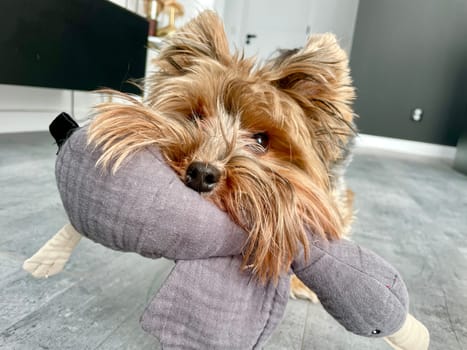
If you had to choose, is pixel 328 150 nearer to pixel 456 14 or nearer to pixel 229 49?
pixel 229 49

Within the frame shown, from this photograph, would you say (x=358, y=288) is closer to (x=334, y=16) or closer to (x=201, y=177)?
(x=201, y=177)

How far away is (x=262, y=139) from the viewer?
104 cm

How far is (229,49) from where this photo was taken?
121 cm

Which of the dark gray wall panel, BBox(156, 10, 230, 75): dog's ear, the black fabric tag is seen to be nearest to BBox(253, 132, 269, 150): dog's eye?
BBox(156, 10, 230, 75): dog's ear

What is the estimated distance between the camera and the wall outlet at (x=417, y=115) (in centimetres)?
638

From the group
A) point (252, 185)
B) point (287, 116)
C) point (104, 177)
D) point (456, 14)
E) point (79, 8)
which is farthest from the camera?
point (456, 14)

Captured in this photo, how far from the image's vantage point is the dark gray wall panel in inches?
240

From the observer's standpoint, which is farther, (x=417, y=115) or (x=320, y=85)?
(x=417, y=115)

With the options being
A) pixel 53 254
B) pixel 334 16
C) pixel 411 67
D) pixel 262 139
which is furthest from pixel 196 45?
Result: pixel 334 16

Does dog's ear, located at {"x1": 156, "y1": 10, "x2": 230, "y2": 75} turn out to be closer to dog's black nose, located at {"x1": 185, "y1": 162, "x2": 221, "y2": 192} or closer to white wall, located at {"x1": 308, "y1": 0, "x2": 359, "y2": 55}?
dog's black nose, located at {"x1": 185, "y1": 162, "x2": 221, "y2": 192}

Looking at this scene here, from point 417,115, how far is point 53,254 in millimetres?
6468

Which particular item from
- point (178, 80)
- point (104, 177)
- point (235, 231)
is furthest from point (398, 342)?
point (178, 80)

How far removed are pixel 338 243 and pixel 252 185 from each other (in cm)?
21

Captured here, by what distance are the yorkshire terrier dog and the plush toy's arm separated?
5 centimetres
